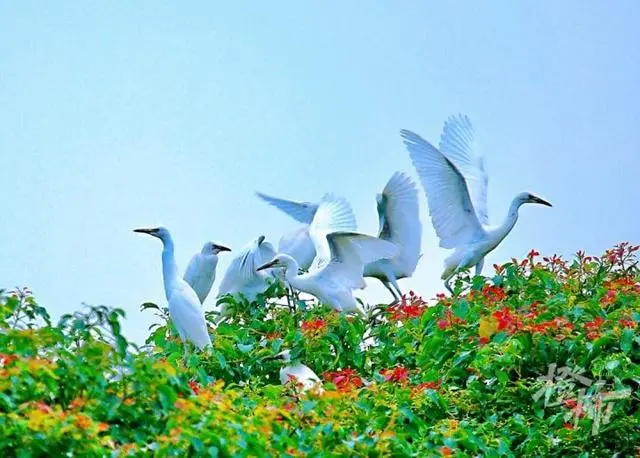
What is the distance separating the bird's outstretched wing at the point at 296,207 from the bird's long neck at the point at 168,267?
132 inches

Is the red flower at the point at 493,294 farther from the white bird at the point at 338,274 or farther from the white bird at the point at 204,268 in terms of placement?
the white bird at the point at 204,268

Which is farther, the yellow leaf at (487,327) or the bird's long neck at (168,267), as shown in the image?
the bird's long neck at (168,267)

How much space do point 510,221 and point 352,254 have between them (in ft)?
6.00

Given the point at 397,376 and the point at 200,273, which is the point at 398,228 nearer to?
the point at 200,273

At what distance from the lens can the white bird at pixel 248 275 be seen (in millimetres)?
10902

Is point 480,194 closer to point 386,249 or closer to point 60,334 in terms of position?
point 386,249

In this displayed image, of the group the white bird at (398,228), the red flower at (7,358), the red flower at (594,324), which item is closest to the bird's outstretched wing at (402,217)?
the white bird at (398,228)

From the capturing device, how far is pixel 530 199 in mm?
12281

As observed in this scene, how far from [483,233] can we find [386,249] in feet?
4.93

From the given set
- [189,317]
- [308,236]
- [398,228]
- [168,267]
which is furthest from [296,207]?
[189,317]

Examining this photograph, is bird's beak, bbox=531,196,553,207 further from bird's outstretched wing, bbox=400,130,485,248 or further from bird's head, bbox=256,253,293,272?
bird's head, bbox=256,253,293,272

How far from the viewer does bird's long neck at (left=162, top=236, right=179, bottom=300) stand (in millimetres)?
9516

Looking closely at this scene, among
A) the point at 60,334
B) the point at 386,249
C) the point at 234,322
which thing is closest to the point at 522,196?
the point at 386,249

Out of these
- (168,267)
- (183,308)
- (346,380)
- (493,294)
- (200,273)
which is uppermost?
(200,273)
